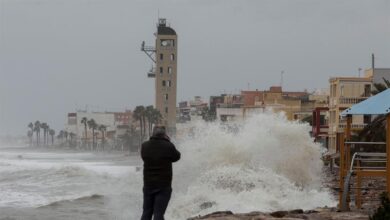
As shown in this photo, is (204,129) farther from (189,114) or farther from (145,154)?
(189,114)

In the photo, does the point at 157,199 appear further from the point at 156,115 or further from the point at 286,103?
the point at 156,115

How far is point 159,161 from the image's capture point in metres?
9.35

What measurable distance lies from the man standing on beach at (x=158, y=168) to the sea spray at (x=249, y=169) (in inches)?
297

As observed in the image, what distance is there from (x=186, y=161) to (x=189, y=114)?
4553 inches

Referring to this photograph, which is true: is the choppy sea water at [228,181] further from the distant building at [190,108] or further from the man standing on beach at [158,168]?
the distant building at [190,108]

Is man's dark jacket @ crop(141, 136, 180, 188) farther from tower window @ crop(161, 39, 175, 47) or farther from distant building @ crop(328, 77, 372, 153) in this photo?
tower window @ crop(161, 39, 175, 47)

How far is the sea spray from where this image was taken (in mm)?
18250

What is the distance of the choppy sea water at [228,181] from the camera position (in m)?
18.5

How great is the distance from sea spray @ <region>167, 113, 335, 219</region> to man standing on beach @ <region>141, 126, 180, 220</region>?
754cm

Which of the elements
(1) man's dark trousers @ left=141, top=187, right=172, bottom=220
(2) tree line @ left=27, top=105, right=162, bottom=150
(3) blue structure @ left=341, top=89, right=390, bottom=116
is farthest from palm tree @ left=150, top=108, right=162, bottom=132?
(1) man's dark trousers @ left=141, top=187, right=172, bottom=220

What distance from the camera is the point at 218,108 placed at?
112625mm

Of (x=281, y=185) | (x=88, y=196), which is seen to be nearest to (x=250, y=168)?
(x=281, y=185)

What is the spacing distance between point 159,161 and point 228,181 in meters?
11.3

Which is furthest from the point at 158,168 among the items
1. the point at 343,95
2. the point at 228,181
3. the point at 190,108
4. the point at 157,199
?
the point at 190,108
